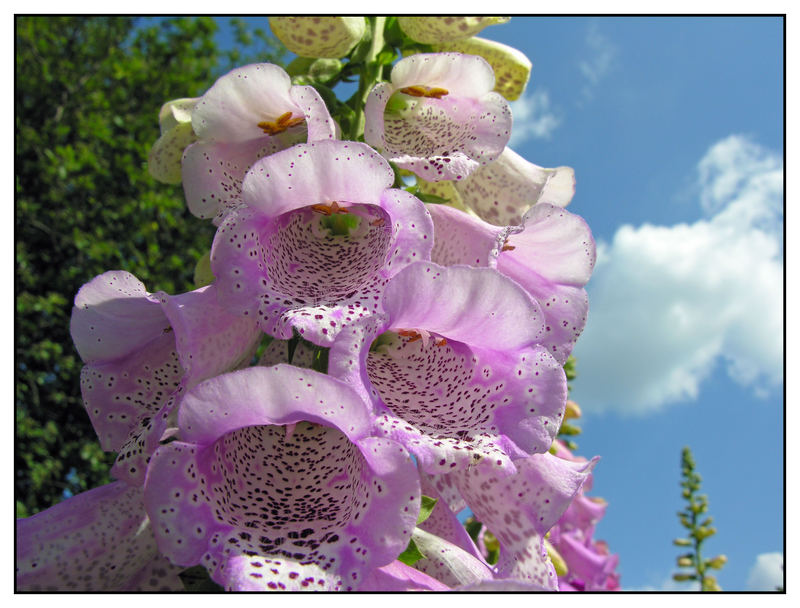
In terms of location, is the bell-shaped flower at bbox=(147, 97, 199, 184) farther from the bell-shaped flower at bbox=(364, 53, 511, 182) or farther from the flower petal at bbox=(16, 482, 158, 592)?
the flower petal at bbox=(16, 482, 158, 592)

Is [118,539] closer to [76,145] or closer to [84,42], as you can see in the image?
[76,145]

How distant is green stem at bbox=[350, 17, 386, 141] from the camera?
109 centimetres

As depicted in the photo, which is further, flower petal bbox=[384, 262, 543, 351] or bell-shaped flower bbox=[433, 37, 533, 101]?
bell-shaped flower bbox=[433, 37, 533, 101]

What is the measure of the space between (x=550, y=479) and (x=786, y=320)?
57cm

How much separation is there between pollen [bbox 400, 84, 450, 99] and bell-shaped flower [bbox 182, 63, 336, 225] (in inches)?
7.4

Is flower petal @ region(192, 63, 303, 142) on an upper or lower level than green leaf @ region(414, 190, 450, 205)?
upper

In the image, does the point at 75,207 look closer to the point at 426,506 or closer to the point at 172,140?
the point at 172,140

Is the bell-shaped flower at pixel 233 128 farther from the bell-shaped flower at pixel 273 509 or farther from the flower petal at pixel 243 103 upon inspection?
the bell-shaped flower at pixel 273 509

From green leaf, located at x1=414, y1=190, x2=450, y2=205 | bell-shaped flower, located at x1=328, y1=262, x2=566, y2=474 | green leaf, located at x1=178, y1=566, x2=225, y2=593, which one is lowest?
green leaf, located at x1=178, y1=566, x2=225, y2=593

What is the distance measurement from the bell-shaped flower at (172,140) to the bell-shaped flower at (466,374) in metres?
0.68

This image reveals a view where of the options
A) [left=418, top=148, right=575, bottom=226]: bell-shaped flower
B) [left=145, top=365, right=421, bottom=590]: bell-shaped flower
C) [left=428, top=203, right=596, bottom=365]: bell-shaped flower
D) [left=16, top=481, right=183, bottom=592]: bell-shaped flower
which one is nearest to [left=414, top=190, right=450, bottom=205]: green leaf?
[left=428, top=203, right=596, bottom=365]: bell-shaped flower

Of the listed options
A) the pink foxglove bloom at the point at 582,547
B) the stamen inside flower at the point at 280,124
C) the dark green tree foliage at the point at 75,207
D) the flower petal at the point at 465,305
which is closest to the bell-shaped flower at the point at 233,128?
the stamen inside flower at the point at 280,124

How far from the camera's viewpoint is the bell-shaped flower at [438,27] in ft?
3.95

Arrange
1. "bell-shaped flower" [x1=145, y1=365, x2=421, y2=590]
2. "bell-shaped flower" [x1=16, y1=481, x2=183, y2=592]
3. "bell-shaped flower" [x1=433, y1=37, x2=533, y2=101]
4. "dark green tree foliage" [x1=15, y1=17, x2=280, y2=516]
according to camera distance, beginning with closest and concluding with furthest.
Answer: "bell-shaped flower" [x1=145, y1=365, x2=421, y2=590] → "bell-shaped flower" [x1=16, y1=481, x2=183, y2=592] → "bell-shaped flower" [x1=433, y1=37, x2=533, y2=101] → "dark green tree foliage" [x1=15, y1=17, x2=280, y2=516]
